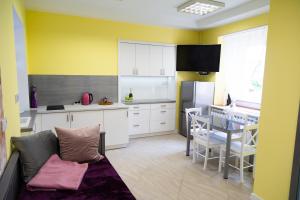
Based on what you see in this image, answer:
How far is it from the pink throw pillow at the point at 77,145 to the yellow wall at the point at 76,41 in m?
2.17

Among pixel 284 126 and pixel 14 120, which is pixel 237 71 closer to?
pixel 284 126

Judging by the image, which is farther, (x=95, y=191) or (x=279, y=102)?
(x=279, y=102)

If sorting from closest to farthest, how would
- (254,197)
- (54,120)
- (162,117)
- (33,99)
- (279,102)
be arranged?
(279,102) → (254,197) → (54,120) → (33,99) → (162,117)

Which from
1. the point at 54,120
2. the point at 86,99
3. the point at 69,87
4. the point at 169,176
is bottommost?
the point at 169,176

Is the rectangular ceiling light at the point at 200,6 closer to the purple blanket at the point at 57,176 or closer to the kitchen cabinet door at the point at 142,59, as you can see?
the kitchen cabinet door at the point at 142,59

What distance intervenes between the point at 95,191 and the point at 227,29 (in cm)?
415

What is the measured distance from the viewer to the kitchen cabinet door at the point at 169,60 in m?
5.10

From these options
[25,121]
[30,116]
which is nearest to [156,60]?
[30,116]

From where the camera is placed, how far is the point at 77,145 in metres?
2.36

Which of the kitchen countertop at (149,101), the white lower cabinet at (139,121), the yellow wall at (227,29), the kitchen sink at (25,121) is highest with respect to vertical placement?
the yellow wall at (227,29)

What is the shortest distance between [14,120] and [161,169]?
2.21 m

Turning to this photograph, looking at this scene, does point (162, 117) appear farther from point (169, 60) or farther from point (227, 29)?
point (227, 29)

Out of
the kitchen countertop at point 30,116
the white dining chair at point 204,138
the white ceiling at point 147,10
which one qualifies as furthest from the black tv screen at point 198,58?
the kitchen countertop at point 30,116

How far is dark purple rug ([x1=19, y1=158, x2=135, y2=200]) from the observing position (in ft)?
5.64
